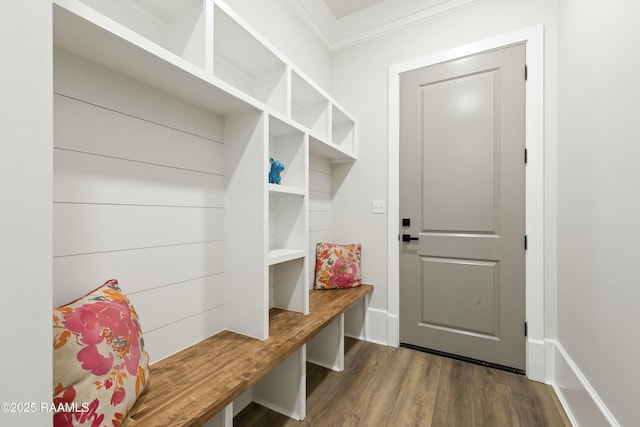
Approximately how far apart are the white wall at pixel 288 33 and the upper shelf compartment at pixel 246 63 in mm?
360

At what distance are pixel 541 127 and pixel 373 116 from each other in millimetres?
1187

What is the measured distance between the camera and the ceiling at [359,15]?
2145 millimetres

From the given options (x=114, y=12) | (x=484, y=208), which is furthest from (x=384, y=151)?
(x=114, y=12)

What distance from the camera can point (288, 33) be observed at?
202 cm

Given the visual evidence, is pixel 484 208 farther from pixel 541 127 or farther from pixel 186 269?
pixel 186 269

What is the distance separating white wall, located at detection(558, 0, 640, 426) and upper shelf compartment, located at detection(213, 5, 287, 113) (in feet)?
4.75

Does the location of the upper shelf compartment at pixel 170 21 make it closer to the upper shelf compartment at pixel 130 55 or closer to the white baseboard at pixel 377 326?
the upper shelf compartment at pixel 130 55

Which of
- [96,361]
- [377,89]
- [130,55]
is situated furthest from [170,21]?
[377,89]

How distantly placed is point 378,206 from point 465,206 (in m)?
0.66

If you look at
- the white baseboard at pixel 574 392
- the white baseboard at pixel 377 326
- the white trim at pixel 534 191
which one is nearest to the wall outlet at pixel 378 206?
the white baseboard at pixel 377 326

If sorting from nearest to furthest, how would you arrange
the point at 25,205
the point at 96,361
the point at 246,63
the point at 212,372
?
1. the point at 25,205
2. the point at 96,361
3. the point at 212,372
4. the point at 246,63

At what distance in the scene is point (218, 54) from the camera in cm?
139

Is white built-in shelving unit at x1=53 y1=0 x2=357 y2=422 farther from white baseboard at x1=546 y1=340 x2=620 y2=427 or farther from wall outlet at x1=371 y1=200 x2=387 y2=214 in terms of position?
white baseboard at x1=546 y1=340 x2=620 y2=427

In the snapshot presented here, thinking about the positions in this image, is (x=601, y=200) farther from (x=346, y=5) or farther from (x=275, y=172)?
(x=346, y=5)
